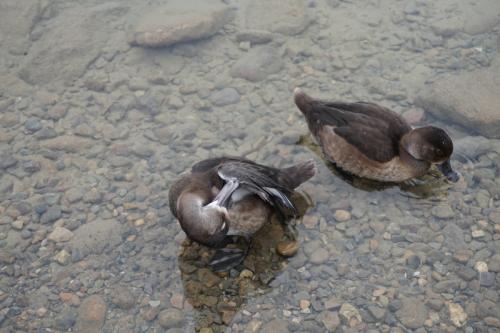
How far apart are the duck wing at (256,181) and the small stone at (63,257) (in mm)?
1890

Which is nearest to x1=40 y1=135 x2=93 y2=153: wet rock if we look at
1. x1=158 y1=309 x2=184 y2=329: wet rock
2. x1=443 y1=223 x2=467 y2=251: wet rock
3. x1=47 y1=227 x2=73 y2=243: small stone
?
x1=47 y1=227 x2=73 y2=243: small stone

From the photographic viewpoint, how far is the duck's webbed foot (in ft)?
18.8

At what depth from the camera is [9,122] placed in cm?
773

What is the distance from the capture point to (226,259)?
19.0ft

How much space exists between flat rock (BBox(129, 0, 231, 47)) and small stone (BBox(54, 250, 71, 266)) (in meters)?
3.86

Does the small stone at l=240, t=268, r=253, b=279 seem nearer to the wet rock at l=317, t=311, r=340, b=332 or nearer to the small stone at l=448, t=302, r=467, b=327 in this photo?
the wet rock at l=317, t=311, r=340, b=332

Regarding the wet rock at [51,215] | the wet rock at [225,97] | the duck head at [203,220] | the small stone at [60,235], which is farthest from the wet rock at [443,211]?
the wet rock at [51,215]

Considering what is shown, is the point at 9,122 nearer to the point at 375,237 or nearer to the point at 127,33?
the point at 127,33

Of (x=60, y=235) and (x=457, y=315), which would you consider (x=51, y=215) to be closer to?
(x=60, y=235)

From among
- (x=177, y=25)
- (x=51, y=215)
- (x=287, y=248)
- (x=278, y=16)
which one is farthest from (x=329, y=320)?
(x=278, y=16)

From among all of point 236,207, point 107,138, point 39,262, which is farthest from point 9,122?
point 236,207

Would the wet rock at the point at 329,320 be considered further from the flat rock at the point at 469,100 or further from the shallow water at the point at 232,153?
the flat rock at the point at 469,100

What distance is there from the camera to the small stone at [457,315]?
517cm

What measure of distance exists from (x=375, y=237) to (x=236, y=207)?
155cm
